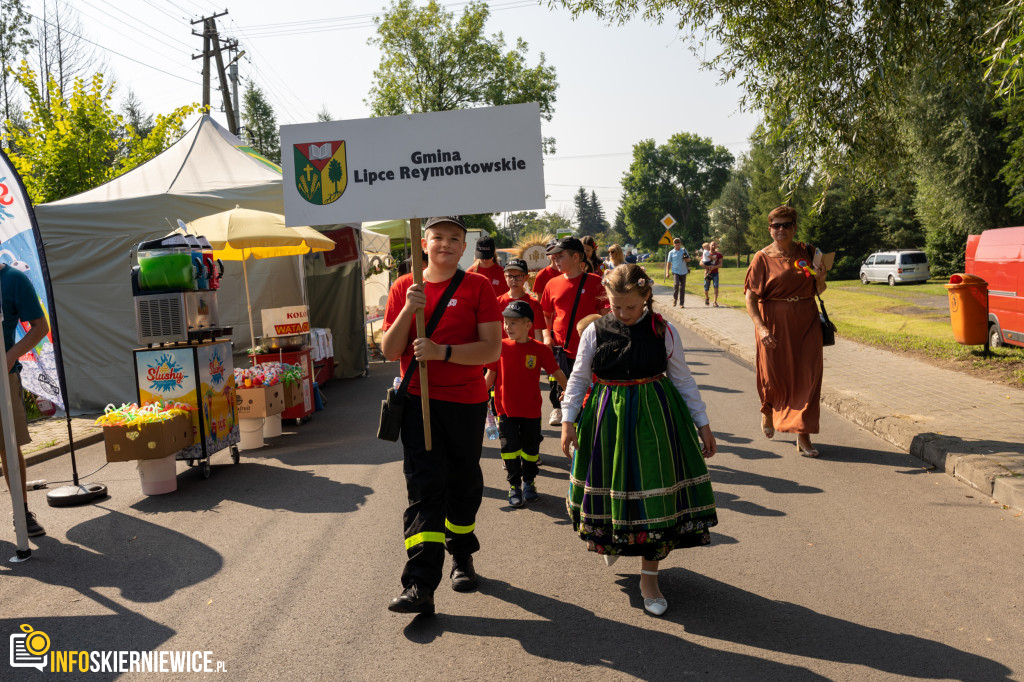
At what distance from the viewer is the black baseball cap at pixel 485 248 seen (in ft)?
25.8

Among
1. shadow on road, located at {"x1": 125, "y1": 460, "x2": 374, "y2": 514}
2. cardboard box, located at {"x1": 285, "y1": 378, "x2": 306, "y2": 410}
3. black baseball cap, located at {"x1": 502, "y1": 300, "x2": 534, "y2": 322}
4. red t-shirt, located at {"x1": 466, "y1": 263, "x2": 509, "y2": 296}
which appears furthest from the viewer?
cardboard box, located at {"x1": 285, "y1": 378, "x2": 306, "y2": 410}

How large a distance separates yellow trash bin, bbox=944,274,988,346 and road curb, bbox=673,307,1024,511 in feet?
11.3

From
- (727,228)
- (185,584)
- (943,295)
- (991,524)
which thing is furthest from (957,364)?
(727,228)

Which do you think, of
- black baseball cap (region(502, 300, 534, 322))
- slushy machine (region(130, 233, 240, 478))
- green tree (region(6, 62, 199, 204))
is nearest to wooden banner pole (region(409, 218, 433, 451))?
black baseball cap (region(502, 300, 534, 322))

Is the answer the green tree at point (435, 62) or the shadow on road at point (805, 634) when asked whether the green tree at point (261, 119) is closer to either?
the green tree at point (435, 62)

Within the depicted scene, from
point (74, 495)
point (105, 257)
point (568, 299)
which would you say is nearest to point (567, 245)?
point (568, 299)

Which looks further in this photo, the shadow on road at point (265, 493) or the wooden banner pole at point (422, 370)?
the shadow on road at point (265, 493)

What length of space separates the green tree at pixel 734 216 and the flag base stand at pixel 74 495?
84.2 metres

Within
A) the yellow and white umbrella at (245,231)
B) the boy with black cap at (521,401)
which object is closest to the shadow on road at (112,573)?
the boy with black cap at (521,401)

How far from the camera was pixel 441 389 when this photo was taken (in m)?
4.20

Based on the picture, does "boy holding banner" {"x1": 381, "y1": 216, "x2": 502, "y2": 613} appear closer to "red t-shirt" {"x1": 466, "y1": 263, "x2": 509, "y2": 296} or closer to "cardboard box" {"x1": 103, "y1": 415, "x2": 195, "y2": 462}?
"cardboard box" {"x1": 103, "y1": 415, "x2": 195, "y2": 462}

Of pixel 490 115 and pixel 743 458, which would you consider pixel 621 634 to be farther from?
pixel 743 458

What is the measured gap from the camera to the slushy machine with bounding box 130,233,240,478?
7.36 m

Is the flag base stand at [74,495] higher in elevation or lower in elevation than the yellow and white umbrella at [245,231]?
lower
